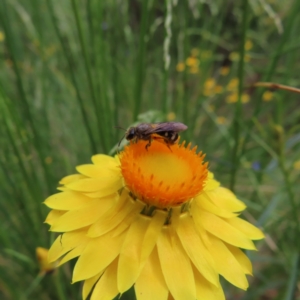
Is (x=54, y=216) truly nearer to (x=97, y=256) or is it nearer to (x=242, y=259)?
(x=97, y=256)

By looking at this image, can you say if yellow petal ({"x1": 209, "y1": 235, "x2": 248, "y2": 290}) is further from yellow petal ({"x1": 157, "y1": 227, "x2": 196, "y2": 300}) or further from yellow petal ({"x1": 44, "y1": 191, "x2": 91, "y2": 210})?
yellow petal ({"x1": 44, "y1": 191, "x2": 91, "y2": 210})

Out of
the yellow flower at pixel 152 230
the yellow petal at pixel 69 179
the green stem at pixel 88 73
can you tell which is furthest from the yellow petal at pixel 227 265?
the green stem at pixel 88 73

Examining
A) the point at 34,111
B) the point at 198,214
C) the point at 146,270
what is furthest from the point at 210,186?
the point at 34,111

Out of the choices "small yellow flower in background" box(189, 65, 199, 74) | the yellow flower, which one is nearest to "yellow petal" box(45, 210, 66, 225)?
the yellow flower

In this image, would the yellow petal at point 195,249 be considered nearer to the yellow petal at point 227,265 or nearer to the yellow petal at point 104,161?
the yellow petal at point 227,265

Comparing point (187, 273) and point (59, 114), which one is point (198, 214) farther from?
point (59, 114)

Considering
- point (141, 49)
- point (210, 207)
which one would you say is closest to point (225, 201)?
point (210, 207)
